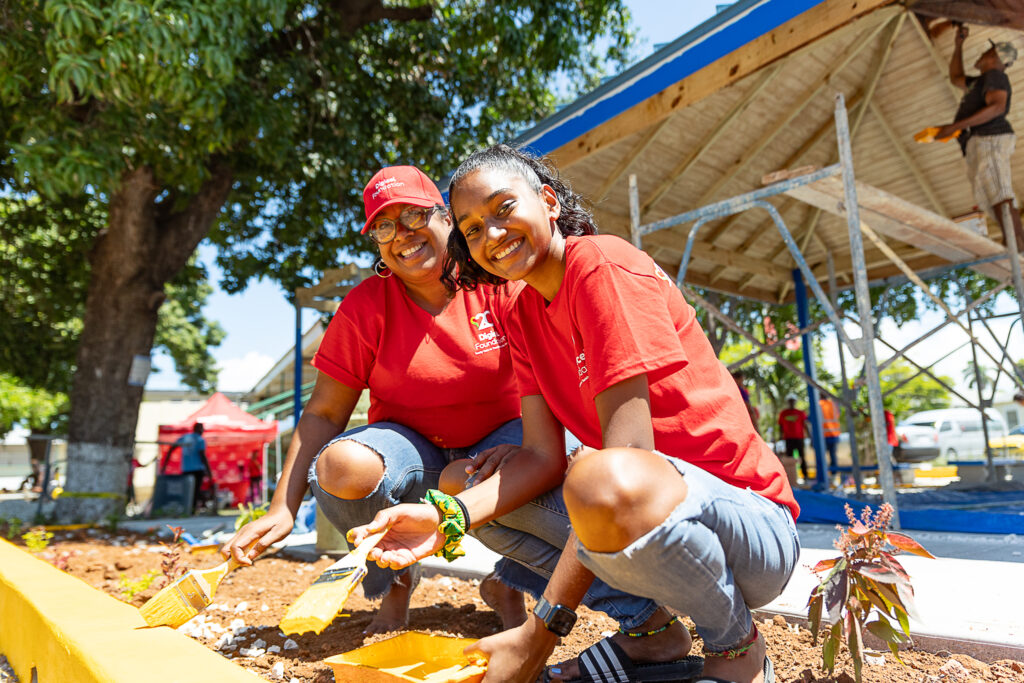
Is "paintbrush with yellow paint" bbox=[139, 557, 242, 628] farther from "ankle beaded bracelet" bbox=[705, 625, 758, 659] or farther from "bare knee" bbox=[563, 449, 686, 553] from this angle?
"ankle beaded bracelet" bbox=[705, 625, 758, 659]

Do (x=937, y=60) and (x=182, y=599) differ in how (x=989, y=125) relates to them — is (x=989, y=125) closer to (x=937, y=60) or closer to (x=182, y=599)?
(x=937, y=60)

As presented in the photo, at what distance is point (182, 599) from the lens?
5.52 feet

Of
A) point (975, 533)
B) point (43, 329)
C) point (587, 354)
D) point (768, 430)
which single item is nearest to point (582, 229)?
point (587, 354)

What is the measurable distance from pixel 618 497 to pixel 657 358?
1.02 ft

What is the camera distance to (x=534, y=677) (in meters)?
1.39

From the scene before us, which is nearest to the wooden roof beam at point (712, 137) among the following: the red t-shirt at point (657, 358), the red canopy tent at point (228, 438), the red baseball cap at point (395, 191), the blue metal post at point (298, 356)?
the blue metal post at point (298, 356)

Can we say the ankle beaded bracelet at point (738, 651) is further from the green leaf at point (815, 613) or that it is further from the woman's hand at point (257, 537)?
the woman's hand at point (257, 537)

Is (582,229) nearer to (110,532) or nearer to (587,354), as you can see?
(587,354)

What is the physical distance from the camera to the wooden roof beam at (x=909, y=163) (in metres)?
6.68

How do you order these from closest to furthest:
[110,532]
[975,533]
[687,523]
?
[687,523]
[975,533]
[110,532]

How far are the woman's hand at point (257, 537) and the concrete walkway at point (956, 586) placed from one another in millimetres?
1300

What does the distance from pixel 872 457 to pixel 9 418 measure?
2910 centimetres

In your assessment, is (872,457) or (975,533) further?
(872,457)

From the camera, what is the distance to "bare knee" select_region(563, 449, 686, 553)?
1062 millimetres
